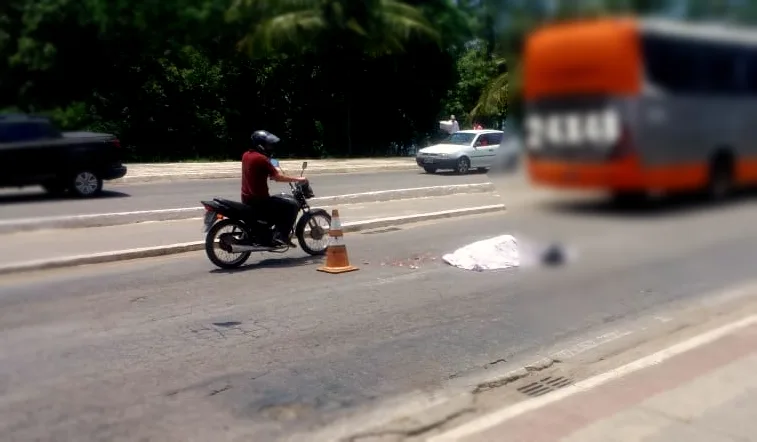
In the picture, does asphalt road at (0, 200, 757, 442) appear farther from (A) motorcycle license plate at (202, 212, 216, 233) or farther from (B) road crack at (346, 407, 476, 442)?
(A) motorcycle license plate at (202, 212, 216, 233)

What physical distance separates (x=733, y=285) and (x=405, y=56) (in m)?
1.06

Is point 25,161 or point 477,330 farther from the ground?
point 25,161

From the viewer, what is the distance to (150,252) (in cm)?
873

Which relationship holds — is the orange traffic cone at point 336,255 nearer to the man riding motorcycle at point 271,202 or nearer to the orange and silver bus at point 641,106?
the man riding motorcycle at point 271,202

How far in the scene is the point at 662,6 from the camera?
992 mm

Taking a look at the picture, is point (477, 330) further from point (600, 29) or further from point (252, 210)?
point (600, 29)

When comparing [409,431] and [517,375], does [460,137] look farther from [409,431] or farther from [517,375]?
[517,375]

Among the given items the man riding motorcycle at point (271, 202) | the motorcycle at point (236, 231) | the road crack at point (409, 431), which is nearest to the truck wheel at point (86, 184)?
the road crack at point (409, 431)

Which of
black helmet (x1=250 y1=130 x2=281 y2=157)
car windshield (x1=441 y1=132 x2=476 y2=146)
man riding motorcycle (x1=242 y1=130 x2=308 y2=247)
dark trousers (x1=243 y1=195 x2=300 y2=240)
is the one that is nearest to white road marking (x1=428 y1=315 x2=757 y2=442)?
car windshield (x1=441 y1=132 x2=476 y2=146)

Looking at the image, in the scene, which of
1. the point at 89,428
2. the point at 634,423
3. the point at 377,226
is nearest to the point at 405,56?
the point at 634,423

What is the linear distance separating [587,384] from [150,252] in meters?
5.75

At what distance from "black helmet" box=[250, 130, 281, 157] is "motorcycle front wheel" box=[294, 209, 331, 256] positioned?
5835 mm

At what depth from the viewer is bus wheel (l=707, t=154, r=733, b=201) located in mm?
1035

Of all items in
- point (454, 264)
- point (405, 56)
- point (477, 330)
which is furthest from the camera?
point (454, 264)
